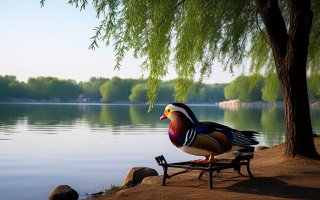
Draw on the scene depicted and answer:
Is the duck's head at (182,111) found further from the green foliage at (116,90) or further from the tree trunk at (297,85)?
the green foliage at (116,90)

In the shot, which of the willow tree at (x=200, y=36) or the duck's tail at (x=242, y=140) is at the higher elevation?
the willow tree at (x=200, y=36)

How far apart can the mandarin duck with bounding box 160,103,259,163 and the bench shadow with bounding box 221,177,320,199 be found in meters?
0.62

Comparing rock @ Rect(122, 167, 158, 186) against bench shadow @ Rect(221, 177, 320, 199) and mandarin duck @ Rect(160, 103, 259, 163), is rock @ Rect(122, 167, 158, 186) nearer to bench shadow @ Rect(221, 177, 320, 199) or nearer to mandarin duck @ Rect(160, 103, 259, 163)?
mandarin duck @ Rect(160, 103, 259, 163)

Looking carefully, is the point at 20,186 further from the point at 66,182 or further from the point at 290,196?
the point at 290,196

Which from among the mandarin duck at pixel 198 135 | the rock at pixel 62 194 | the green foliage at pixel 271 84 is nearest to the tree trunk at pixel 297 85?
the mandarin duck at pixel 198 135

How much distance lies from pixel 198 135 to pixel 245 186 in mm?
1131

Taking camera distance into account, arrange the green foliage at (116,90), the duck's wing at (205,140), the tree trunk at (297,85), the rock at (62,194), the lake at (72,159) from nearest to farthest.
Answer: the duck's wing at (205,140) → the rock at (62,194) → the tree trunk at (297,85) → the lake at (72,159) → the green foliage at (116,90)

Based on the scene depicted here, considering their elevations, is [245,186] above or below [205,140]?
below

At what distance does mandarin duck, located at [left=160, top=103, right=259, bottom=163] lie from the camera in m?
5.69

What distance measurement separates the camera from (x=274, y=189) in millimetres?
5684

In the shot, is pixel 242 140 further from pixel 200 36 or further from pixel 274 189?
pixel 200 36

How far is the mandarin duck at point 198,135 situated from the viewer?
5.69 m

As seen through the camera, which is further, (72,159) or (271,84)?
(271,84)

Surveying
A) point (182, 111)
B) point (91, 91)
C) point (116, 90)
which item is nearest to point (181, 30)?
point (182, 111)
